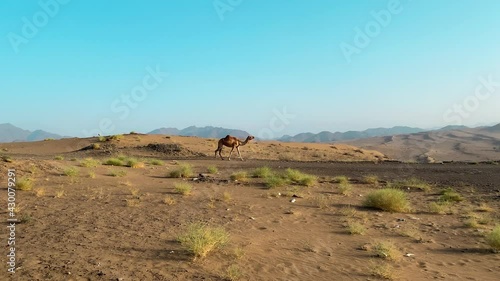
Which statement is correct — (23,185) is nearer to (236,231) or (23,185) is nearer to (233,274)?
(236,231)

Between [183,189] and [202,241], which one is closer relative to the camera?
[202,241]

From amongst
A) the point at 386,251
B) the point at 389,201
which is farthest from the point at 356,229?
the point at 389,201

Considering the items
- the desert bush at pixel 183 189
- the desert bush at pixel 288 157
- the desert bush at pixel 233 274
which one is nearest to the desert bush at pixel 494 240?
the desert bush at pixel 233 274

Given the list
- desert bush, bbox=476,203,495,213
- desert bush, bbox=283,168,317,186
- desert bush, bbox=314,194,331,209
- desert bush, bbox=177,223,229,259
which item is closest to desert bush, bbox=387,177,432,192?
desert bush, bbox=283,168,317,186

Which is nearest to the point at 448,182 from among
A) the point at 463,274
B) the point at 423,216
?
the point at 423,216

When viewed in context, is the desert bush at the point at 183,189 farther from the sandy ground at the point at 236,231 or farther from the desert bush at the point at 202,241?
the desert bush at the point at 202,241

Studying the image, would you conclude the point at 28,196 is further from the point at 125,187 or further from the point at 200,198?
the point at 200,198

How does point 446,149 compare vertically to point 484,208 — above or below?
above

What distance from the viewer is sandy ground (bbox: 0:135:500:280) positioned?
6383 millimetres

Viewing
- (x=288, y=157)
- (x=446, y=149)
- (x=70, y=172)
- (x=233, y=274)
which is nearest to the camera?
(x=233, y=274)

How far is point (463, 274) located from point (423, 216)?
4895mm

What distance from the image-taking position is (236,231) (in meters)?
8.87

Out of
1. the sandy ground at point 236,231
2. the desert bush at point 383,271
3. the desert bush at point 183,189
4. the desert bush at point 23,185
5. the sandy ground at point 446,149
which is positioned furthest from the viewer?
the sandy ground at point 446,149

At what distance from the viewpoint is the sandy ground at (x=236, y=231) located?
638 cm
